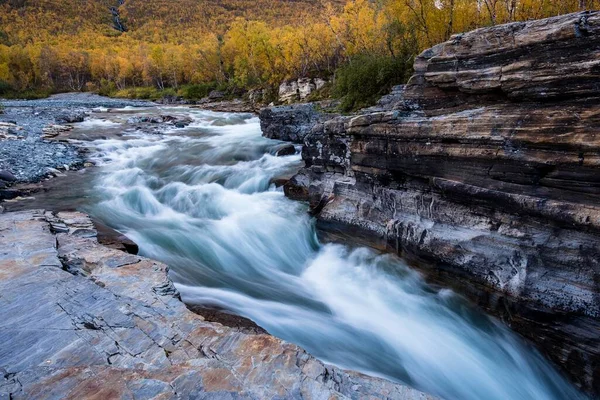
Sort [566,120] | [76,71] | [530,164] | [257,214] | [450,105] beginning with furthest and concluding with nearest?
[76,71], [257,214], [450,105], [530,164], [566,120]

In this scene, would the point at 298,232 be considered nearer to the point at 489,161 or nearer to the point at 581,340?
the point at 489,161

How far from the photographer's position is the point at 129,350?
139 inches

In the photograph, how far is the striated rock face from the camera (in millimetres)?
5145

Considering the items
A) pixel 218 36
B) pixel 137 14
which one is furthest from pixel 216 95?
pixel 137 14

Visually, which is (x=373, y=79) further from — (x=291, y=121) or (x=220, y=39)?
(x=220, y=39)

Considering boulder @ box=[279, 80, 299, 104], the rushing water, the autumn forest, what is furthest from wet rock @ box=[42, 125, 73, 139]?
boulder @ box=[279, 80, 299, 104]

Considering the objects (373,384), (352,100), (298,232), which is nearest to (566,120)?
(373,384)

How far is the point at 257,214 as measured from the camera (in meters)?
10.7

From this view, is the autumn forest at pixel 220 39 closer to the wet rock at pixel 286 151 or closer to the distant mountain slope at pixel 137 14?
the distant mountain slope at pixel 137 14

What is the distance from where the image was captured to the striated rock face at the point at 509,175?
5.14 meters

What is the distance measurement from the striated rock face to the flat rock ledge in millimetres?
3440

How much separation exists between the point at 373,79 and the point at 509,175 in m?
12.4

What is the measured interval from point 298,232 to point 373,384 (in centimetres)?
618

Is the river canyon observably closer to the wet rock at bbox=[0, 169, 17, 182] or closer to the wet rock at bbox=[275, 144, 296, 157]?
the wet rock at bbox=[0, 169, 17, 182]
